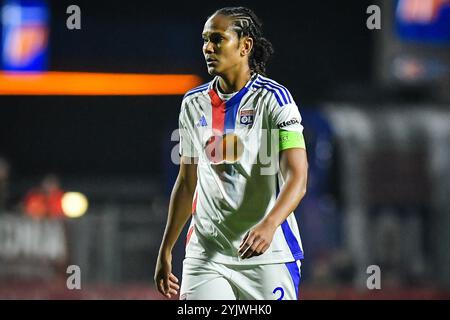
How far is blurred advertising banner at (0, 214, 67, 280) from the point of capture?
16.0 metres

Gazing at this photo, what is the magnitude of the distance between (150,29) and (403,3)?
10625 mm

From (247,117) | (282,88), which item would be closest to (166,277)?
(247,117)

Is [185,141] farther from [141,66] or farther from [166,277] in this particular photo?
[141,66]

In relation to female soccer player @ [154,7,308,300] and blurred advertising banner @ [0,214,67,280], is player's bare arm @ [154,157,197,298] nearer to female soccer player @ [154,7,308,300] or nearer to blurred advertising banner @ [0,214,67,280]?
female soccer player @ [154,7,308,300]

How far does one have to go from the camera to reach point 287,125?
5.46m

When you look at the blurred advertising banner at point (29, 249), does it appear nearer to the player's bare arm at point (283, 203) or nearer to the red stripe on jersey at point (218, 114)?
the red stripe on jersey at point (218, 114)

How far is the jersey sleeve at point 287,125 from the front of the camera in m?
5.44

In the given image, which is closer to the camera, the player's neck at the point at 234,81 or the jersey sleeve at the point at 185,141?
the player's neck at the point at 234,81

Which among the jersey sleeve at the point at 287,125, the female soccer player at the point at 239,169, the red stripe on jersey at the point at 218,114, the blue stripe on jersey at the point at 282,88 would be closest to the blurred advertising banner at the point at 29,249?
the female soccer player at the point at 239,169

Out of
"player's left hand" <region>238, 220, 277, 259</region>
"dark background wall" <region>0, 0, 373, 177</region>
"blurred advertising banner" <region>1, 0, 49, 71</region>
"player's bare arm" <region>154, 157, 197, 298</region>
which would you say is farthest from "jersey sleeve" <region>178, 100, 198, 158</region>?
"dark background wall" <region>0, 0, 373, 177</region>

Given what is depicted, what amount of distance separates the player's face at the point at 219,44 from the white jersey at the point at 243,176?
0.57 feet

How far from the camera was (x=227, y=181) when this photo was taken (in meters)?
5.60
